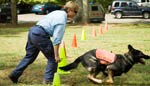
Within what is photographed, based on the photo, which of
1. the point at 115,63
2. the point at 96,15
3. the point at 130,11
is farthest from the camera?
the point at 130,11

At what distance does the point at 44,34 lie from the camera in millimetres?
7949

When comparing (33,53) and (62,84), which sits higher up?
(33,53)

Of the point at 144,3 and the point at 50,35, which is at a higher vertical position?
the point at 50,35

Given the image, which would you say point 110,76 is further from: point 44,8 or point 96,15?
point 44,8

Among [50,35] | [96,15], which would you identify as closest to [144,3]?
[96,15]

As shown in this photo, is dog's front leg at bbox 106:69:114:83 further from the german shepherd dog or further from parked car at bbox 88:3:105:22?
parked car at bbox 88:3:105:22

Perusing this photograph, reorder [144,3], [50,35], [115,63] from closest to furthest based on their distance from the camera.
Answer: [50,35], [115,63], [144,3]

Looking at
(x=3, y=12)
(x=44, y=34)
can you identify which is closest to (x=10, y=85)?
(x=44, y=34)

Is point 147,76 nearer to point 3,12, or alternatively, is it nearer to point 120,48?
point 120,48

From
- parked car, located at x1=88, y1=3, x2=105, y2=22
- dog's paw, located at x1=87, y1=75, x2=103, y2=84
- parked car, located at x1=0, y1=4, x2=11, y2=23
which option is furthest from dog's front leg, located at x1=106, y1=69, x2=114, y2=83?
parked car, located at x1=0, y1=4, x2=11, y2=23

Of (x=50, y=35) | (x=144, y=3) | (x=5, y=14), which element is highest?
(x=50, y=35)

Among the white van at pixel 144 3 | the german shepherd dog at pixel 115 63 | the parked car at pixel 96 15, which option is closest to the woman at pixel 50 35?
the german shepherd dog at pixel 115 63

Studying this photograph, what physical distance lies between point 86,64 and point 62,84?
2.14 ft

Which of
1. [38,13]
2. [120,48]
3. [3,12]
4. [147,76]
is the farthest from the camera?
[38,13]
